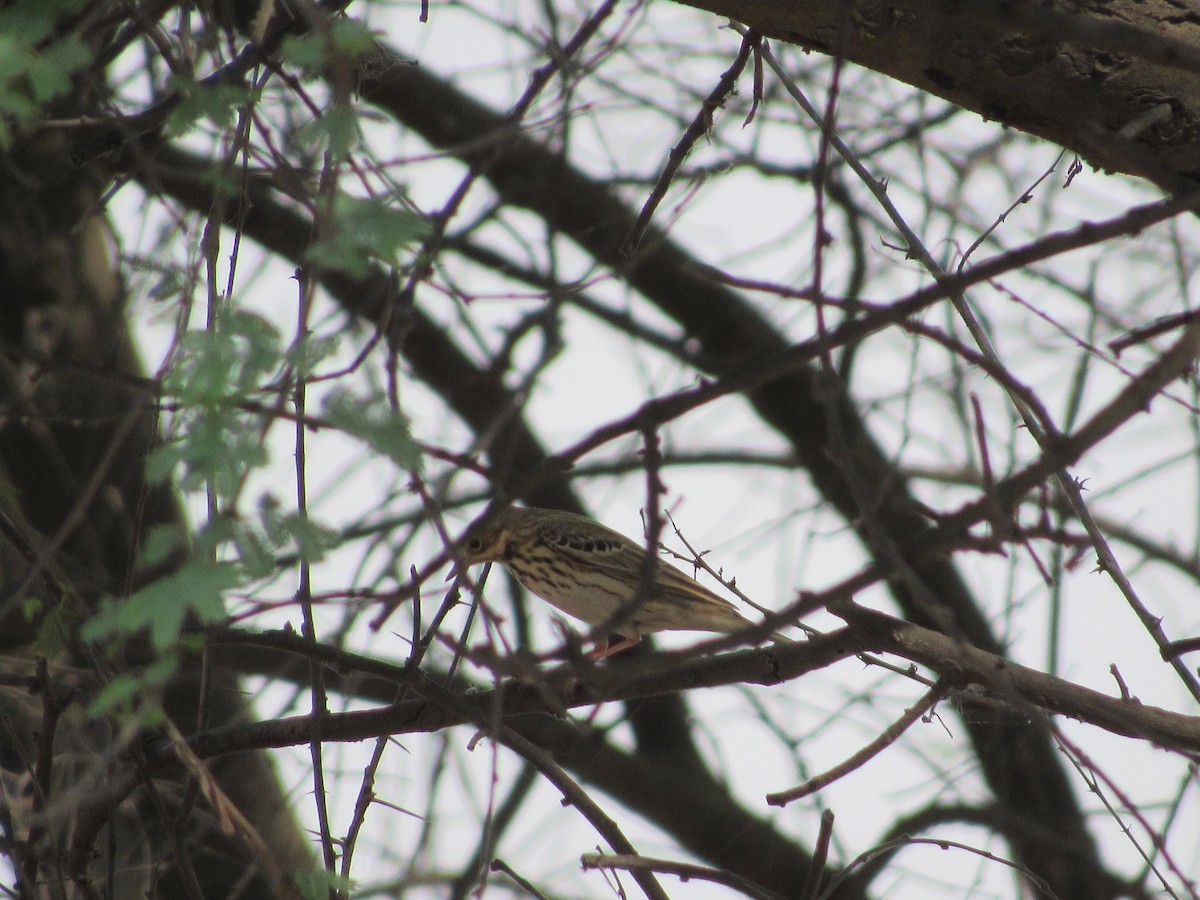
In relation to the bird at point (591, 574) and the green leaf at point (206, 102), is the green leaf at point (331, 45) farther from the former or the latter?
the bird at point (591, 574)

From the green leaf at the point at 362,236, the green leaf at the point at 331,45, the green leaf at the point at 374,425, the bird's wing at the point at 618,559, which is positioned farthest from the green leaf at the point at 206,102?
the bird's wing at the point at 618,559

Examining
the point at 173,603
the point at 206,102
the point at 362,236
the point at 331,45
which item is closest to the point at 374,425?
the point at 362,236

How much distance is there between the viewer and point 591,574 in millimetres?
6336

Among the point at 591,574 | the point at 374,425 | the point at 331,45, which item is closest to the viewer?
the point at 331,45

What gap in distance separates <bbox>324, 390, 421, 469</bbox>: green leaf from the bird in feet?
12.0

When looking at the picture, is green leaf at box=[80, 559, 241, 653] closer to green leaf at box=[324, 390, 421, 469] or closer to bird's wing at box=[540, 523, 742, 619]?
green leaf at box=[324, 390, 421, 469]

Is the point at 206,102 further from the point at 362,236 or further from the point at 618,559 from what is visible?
the point at 618,559

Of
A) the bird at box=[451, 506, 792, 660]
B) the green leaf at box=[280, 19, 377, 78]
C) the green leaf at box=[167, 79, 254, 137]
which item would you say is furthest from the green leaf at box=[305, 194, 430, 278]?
the bird at box=[451, 506, 792, 660]

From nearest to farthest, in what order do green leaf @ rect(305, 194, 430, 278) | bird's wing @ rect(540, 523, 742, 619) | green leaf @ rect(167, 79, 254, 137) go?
green leaf @ rect(305, 194, 430, 278), green leaf @ rect(167, 79, 254, 137), bird's wing @ rect(540, 523, 742, 619)

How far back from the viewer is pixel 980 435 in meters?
2.03

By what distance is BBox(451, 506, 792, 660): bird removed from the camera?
591cm

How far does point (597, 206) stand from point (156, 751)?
480 centimetres

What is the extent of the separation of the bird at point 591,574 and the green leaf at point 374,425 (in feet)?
12.0

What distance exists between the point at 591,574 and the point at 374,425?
426 cm
